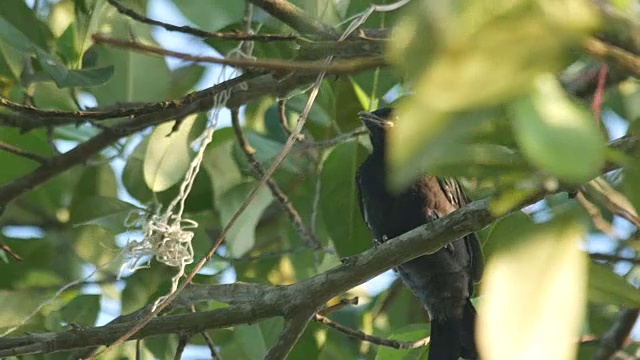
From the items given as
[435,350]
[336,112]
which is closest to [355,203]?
[336,112]

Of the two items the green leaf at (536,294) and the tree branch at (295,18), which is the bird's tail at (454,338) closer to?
the tree branch at (295,18)

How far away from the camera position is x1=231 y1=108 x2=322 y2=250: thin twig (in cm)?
252

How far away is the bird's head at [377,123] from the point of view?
280 centimetres

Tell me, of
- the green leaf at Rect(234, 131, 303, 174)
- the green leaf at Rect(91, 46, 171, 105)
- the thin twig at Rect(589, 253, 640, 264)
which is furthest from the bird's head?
the thin twig at Rect(589, 253, 640, 264)

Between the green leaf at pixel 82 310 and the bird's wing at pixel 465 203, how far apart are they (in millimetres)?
1047

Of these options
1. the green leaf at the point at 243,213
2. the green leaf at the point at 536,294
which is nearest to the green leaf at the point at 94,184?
the green leaf at the point at 243,213

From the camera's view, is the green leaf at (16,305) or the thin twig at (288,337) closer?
the thin twig at (288,337)

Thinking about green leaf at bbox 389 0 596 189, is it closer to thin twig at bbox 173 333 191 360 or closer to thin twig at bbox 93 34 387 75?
thin twig at bbox 93 34 387 75

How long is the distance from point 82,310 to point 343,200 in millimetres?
807

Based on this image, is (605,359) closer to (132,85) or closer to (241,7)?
(241,7)

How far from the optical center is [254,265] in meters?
3.37

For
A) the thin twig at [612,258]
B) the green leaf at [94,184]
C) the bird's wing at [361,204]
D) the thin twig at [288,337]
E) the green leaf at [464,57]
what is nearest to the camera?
the green leaf at [464,57]

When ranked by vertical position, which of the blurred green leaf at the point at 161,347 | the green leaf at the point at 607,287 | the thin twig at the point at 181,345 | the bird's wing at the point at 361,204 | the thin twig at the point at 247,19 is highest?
the thin twig at the point at 247,19

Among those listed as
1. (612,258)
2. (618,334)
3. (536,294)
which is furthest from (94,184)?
(536,294)
